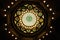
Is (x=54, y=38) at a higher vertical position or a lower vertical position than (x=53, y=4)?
lower

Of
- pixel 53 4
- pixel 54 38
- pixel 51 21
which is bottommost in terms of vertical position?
pixel 54 38

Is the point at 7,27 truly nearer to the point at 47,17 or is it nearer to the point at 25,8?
the point at 25,8

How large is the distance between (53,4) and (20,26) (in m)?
0.83

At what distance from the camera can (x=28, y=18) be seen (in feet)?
15.3

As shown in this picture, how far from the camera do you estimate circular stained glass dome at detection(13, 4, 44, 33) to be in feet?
15.3

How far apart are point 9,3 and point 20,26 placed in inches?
21.4

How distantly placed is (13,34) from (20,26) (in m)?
0.24

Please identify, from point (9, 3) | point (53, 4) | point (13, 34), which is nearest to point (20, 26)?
point (13, 34)

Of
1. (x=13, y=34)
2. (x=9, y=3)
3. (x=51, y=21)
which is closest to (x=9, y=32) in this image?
(x=13, y=34)

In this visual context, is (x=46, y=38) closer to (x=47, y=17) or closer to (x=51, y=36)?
(x=51, y=36)

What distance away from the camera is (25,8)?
4688mm

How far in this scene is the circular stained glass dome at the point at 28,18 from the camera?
15.3 ft

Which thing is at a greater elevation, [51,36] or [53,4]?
[53,4]

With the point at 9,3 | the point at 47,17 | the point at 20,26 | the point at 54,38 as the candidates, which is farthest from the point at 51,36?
the point at 9,3
